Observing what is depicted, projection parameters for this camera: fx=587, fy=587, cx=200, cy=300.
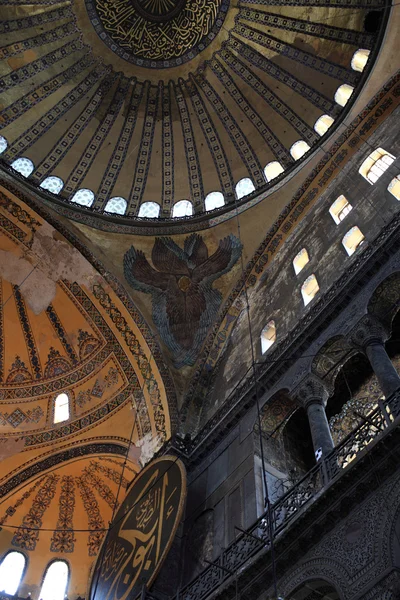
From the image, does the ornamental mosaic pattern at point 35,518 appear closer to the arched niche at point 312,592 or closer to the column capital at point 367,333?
the column capital at point 367,333

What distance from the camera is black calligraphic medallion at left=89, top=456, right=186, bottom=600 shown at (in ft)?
20.9

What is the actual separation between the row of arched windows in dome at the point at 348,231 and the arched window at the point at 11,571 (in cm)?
546

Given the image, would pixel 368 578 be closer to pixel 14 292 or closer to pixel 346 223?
pixel 346 223

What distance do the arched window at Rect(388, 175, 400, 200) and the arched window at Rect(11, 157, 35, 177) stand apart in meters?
6.72

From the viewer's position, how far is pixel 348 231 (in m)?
8.19

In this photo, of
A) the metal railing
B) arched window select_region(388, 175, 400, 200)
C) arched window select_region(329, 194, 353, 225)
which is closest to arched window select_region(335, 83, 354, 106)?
arched window select_region(329, 194, 353, 225)

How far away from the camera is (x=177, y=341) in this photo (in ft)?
33.3

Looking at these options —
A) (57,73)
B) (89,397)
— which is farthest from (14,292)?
(57,73)

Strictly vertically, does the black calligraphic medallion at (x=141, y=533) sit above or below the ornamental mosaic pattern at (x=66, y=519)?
below

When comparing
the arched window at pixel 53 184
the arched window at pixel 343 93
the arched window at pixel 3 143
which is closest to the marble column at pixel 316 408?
the arched window at pixel 343 93

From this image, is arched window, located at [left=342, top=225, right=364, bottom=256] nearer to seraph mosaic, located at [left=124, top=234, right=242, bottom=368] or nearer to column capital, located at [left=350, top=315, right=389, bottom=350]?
column capital, located at [left=350, top=315, right=389, bottom=350]

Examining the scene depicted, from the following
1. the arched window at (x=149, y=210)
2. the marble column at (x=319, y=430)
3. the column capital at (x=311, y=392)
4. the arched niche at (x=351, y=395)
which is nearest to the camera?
the marble column at (x=319, y=430)

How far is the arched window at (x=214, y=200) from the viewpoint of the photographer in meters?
11.5

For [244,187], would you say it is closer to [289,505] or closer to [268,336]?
[268,336]
